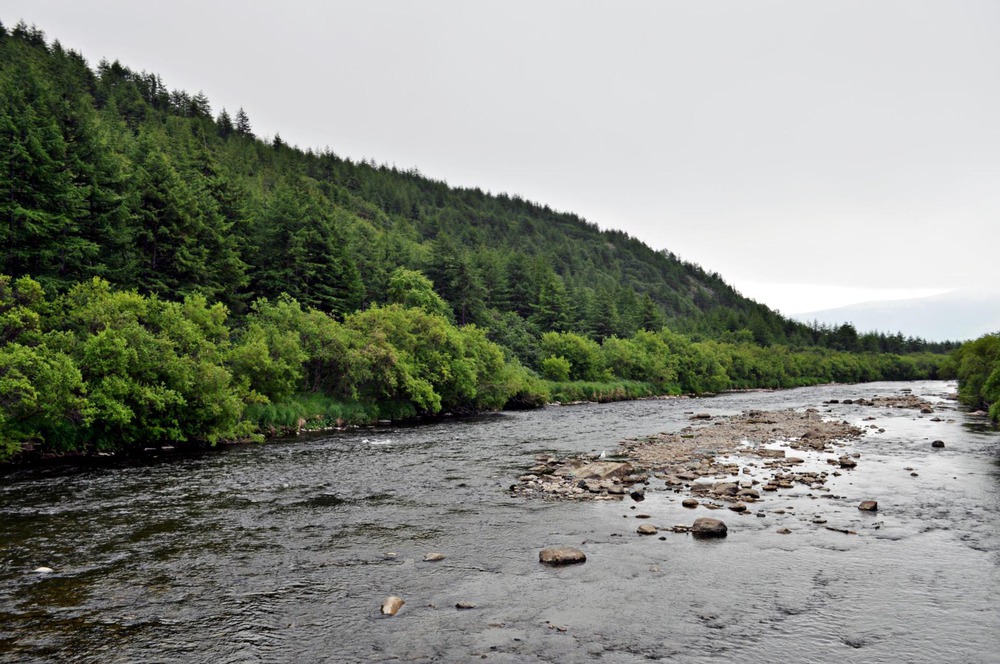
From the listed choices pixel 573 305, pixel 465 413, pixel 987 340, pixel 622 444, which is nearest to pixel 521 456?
pixel 622 444

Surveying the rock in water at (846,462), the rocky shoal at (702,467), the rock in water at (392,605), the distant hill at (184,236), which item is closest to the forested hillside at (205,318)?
the distant hill at (184,236)

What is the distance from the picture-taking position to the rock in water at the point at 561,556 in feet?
52.5

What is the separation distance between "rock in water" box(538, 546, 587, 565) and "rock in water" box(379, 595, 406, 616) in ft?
14.7

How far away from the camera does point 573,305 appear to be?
474ft

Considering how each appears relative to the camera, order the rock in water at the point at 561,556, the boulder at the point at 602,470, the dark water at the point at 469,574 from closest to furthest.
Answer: the dark water at the point at 469,574, the rock in water at the point at 561,556, the boulder at the point at 602,470

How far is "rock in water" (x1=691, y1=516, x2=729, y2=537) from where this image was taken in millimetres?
18359

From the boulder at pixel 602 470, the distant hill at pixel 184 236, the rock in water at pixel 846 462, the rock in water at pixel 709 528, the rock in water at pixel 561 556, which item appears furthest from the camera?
the distant hill at pixel 184 236

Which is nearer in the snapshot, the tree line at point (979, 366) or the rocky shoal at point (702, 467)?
the rocky shoal at point (702, 467)

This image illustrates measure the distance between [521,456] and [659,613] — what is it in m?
22.0

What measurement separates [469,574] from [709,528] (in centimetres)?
822

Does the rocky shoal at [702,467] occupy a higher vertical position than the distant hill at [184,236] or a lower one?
lower

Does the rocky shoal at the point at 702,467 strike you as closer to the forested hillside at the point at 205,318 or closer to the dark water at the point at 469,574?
the dark water at the point at 469,574

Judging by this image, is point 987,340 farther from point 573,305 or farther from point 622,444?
point 573,305

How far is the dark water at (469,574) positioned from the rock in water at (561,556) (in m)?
0.34
